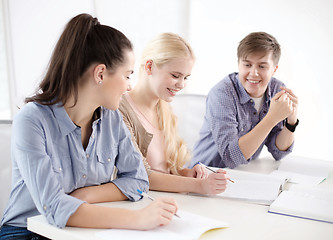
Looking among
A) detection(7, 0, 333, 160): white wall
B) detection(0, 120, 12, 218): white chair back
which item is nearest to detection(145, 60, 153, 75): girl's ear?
detection(0, 120, 12, 218): white chair back

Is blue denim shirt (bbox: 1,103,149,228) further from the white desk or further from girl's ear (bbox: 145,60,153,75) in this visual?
girl's ear (bbox: 145,60,153,75)

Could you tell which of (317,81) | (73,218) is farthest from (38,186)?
(317,81)

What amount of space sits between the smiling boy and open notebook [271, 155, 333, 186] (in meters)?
0.10

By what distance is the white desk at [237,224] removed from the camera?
0.99m

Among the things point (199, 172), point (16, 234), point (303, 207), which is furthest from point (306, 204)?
point (16, 234)

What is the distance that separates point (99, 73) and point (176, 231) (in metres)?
0.50

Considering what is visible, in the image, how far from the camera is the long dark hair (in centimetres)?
113

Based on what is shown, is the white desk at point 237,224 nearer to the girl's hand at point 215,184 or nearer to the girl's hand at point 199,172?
the girl's hand at point 215,184

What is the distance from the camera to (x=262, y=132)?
1.82 m

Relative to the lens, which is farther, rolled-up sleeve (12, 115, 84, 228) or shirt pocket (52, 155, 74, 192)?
shirt pocket (52, 155, 74, 192)

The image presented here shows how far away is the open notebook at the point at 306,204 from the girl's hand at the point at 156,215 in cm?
37

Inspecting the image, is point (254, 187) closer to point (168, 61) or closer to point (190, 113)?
point (168, 61)

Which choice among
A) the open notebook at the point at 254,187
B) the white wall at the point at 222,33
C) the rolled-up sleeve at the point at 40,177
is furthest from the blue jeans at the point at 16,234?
the white wall at the point at 222,33

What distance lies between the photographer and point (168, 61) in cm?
162
